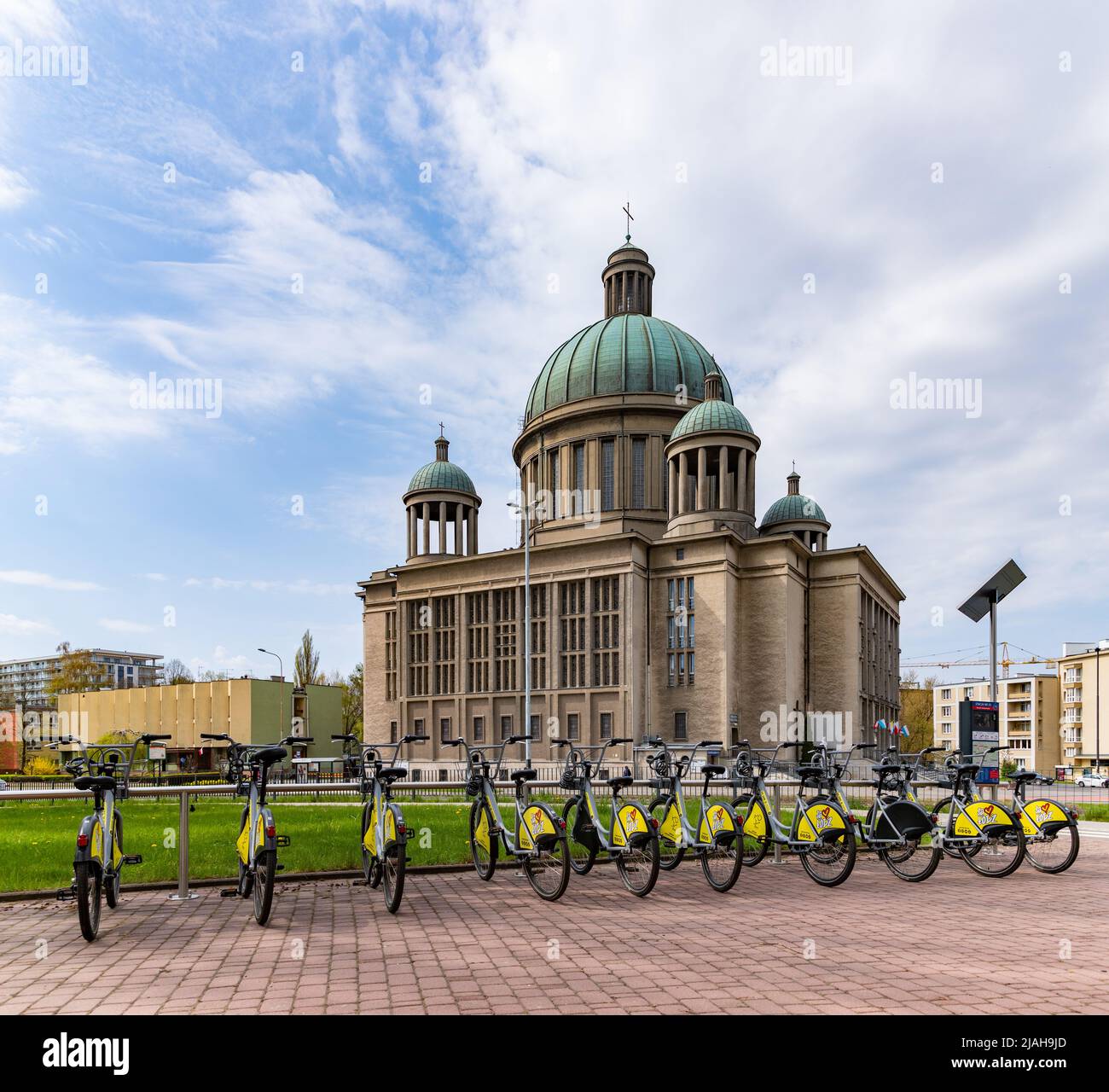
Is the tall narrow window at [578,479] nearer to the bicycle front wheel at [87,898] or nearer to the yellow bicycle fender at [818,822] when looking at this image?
the yellow bicycle fender at [818,822]

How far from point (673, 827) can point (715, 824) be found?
0.57 m

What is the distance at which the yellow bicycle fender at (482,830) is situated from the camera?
1003 centimetres

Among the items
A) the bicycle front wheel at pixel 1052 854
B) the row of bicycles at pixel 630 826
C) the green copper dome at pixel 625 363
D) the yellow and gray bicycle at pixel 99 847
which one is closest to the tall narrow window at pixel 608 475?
the green copper dome at pixel 625 363

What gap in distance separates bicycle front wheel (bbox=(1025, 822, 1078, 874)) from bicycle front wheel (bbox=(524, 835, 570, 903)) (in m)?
6.12

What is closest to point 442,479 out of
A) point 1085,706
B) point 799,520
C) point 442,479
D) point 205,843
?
point 442,479

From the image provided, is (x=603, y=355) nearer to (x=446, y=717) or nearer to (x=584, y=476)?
(x=584, y=476)

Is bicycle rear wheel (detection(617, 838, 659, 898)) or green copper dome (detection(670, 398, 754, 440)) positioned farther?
green copper dome (detection(670, 398, 754, 440))

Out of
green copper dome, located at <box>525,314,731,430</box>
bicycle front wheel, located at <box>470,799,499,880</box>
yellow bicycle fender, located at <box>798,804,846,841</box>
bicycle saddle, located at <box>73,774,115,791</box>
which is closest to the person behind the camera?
bicycle saddle, located at <box>73,774,115,791</box>

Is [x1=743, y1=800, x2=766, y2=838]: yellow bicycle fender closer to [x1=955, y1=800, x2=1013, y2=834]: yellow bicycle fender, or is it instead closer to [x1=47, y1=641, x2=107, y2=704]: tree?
[x1=955, y1=800, x2=1013, y2=834]: yellow bicycle fender

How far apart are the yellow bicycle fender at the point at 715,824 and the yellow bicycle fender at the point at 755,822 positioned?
39.6 inches

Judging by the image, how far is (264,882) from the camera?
7.41 meters

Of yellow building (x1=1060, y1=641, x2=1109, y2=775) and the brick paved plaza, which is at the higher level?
the brick paved plaza

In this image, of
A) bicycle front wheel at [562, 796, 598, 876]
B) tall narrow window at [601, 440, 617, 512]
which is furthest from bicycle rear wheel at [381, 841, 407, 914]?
tall narrow window at [601, 440, 617, 512]

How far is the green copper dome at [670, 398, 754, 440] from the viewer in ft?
166
